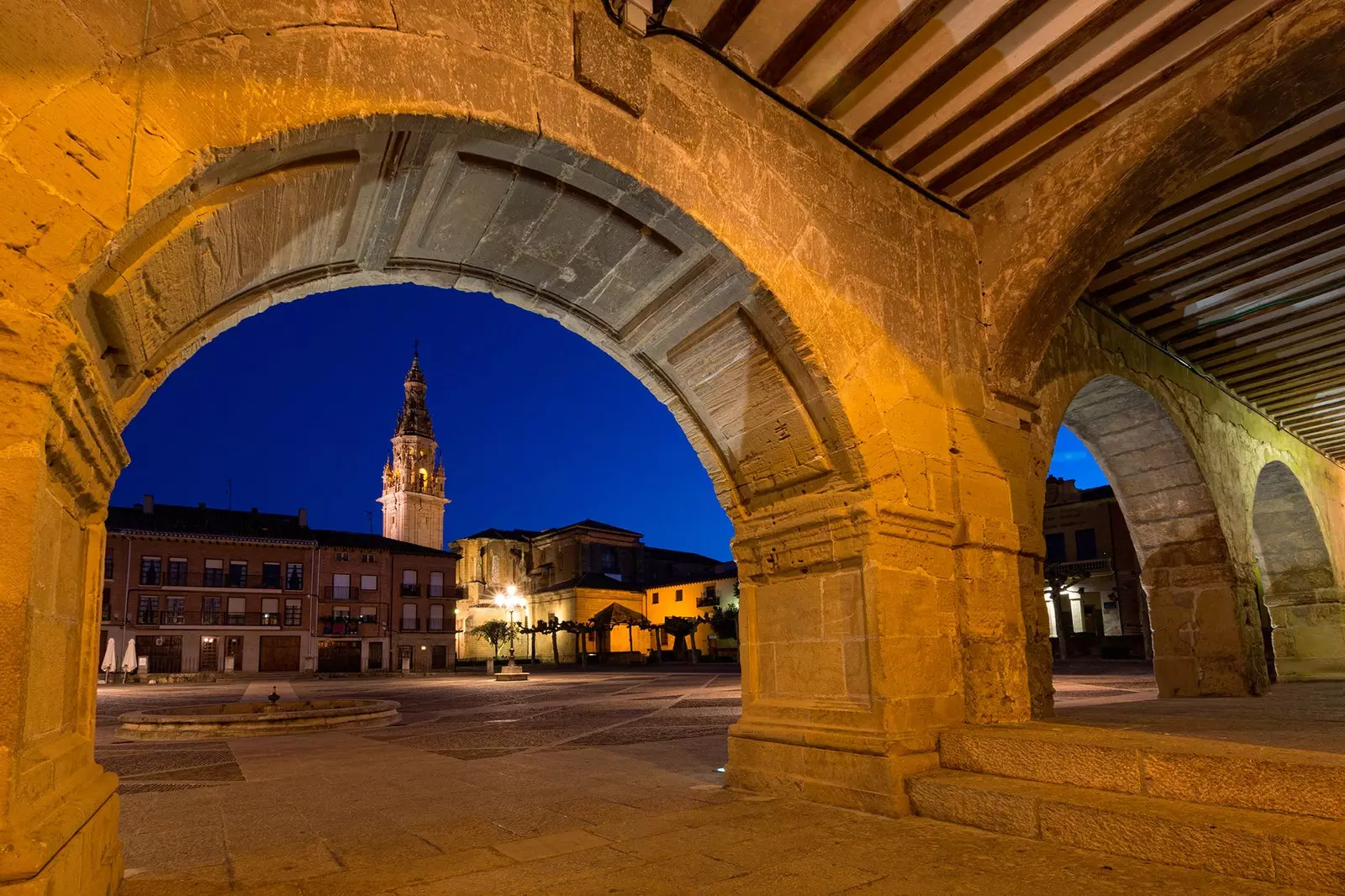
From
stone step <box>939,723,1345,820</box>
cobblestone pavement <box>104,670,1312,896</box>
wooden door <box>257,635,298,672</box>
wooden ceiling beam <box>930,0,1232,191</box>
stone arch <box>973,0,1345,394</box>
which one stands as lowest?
wooden door <box>257,635,298,672</box>

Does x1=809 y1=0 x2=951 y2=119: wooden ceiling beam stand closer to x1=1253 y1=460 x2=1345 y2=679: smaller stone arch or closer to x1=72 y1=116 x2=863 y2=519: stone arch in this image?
x1=72 y1=116 x2=863 y2=519: stone arch

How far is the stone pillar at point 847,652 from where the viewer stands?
14.0ft

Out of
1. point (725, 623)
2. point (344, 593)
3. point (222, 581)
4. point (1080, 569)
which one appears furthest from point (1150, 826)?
point (344, 593)

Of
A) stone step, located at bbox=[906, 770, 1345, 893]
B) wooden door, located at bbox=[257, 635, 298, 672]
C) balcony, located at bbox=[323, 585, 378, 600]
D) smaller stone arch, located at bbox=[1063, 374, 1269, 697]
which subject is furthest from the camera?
balcony, located at bbox=[323, 585, 378, 600]

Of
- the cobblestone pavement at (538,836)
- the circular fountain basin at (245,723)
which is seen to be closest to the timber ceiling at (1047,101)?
the cobblestone pavement at (538,836)

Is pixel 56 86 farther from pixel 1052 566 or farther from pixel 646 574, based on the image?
pixel 646 574

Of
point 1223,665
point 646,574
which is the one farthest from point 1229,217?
point 646,574

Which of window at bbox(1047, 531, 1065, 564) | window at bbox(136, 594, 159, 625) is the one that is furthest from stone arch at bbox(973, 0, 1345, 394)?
window at bbox(136, 594, 159, 625)

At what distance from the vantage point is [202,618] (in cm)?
3691

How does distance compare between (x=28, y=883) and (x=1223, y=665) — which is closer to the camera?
(x=28, y=883)

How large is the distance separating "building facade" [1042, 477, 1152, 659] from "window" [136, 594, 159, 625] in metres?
34.9

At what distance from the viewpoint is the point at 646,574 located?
5603 cm

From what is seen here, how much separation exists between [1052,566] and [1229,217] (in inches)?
997

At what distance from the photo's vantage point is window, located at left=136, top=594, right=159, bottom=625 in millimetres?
35562
